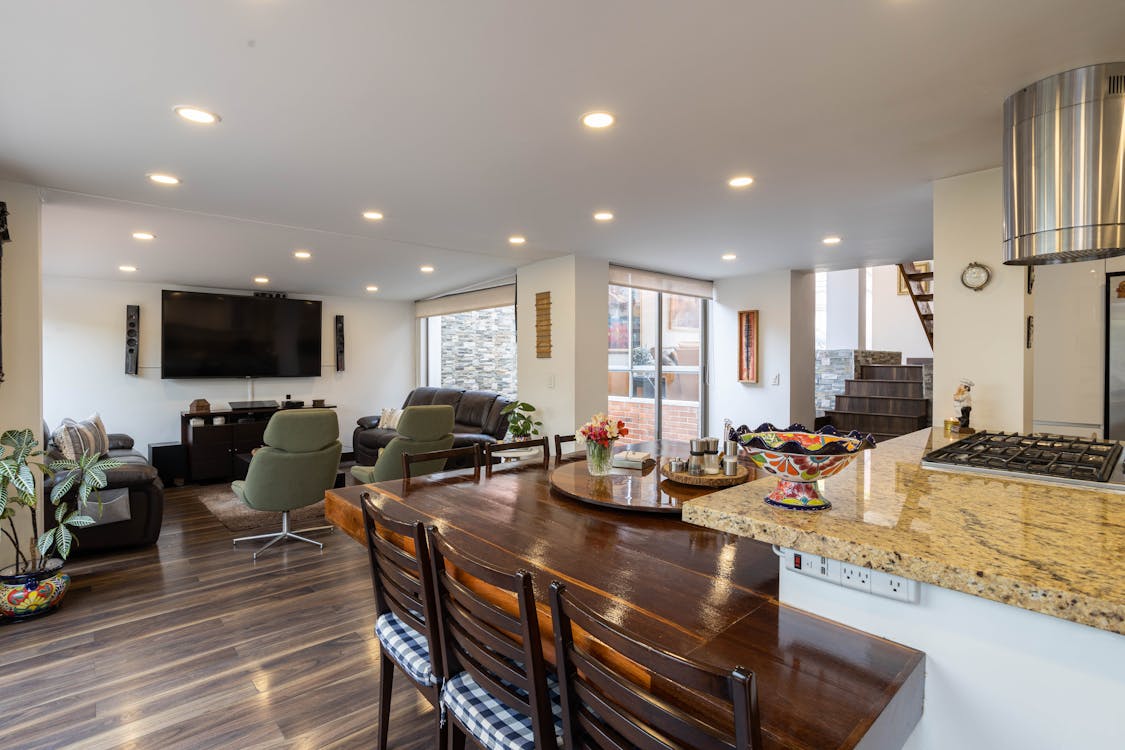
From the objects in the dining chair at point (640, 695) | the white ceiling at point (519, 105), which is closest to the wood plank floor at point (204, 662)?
the dining chair at point (640, 695)

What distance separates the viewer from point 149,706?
214 centimetres

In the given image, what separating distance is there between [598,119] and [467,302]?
5.39 metres

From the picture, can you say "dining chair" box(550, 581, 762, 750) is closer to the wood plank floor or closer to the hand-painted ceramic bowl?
the hand-painted ceramic bowl

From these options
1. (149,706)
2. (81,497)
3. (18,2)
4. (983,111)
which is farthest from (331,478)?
(983,111)

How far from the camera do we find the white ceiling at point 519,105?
61.4 inches

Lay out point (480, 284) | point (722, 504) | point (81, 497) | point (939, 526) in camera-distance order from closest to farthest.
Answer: point (939, 526) → point (722, 504) → point (81, 497) → point (480, 284)

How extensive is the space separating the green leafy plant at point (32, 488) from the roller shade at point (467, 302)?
4.23 meters

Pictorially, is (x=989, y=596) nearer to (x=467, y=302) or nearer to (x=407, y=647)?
(x=407, y=647)

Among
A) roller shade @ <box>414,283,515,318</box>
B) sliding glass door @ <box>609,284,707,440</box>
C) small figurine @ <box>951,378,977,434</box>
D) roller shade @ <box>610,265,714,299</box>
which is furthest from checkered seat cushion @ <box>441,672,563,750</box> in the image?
roller shade @ <box>414,283,515,318</box>

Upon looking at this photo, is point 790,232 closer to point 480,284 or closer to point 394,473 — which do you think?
point 394,473

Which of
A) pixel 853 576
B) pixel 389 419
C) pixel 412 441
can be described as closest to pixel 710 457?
pixel 853 576

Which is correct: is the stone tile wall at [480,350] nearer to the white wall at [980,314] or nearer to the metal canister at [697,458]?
the metal canister at [697,458]

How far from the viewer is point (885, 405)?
18.2ft

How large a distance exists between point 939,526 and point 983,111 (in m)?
1.99
